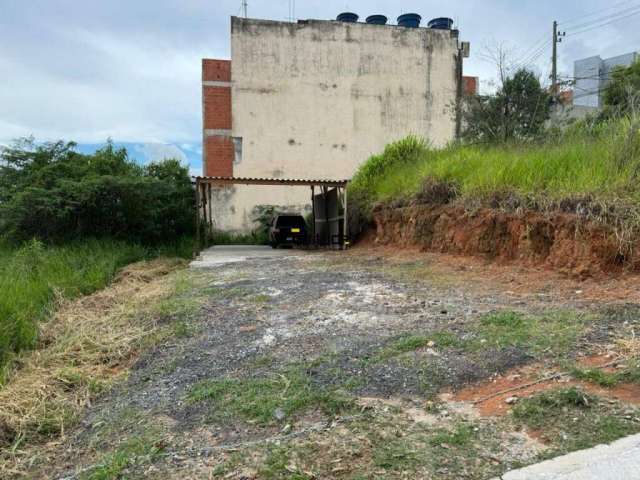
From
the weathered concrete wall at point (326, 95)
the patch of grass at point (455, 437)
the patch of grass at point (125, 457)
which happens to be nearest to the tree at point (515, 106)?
the weathered concrete wall at point (326, 95)

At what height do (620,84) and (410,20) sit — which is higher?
(410,20)

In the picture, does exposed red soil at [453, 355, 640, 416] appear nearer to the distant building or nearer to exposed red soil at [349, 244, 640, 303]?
exposed red soil at [349, 244, 640, 303]

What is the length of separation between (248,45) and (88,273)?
1494 centimetres

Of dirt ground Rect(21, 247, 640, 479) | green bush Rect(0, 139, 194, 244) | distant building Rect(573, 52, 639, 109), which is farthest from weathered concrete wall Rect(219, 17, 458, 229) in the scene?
dirt ground Rect(21, 247, 640, 479)

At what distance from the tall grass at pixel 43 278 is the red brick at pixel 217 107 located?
8.41 meters

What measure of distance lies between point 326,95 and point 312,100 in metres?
0.70

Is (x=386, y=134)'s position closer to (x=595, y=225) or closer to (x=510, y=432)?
(x=595, y=225)

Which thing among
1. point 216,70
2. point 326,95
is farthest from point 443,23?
point 216,70

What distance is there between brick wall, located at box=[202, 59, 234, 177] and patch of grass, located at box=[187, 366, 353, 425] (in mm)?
17865

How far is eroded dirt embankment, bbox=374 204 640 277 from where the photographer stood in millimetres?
5184

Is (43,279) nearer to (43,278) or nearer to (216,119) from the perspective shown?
(43,278)

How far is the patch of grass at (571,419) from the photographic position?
2.14m

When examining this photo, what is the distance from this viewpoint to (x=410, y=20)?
899 inches

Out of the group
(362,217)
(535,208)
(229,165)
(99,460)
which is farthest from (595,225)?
(229,165)
